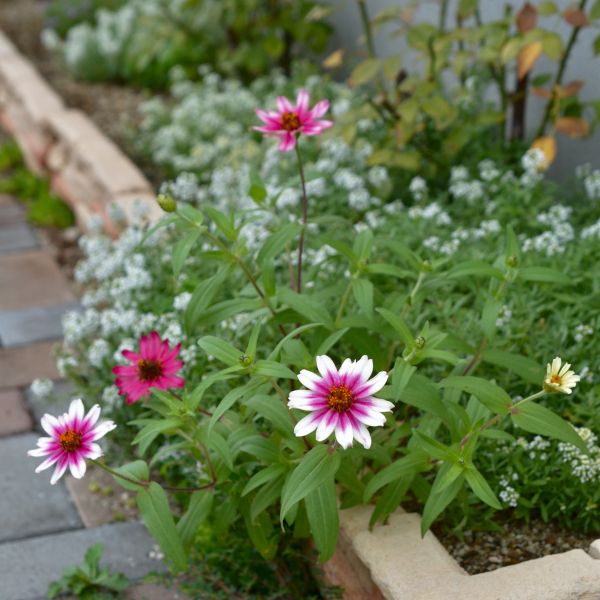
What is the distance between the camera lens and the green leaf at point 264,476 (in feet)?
7.26

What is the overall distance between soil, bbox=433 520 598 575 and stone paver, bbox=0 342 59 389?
5.60 feet

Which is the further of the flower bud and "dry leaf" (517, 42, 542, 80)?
"dry leaf" (517, 42, 542, 80)

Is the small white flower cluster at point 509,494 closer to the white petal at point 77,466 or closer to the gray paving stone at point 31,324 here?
the white petal at point 77,466

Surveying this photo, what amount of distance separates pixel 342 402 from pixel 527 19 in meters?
1.99

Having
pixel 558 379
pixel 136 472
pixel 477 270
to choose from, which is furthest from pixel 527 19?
pixel 136 472

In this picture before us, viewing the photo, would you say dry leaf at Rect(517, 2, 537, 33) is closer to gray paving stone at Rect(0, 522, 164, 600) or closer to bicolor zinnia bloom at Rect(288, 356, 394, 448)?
bicolor zinnia bloom at Rect(288, 356, 394, 448)

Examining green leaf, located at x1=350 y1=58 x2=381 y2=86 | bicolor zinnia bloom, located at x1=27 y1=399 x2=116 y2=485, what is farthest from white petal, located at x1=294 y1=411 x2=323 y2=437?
green leaf, located at x1=350 y1=58 x2=381 y2=86

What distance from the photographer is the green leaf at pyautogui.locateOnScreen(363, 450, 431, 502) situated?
2225mm

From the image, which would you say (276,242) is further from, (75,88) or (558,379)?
(75,88)

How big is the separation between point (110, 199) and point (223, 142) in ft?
1.76

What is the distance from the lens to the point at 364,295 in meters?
2.44

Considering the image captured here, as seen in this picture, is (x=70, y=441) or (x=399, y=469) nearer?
(x=70, y=441)

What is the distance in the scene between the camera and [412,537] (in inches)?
90.5

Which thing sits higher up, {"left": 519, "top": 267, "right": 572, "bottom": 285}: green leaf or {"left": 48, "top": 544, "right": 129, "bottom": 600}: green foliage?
{"left": 48, "top": 544, "right": 129, "bottom": 600}: green foliage
